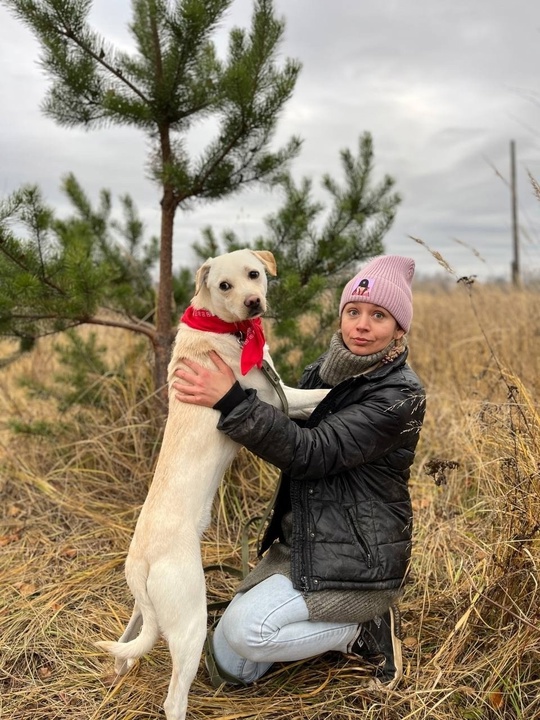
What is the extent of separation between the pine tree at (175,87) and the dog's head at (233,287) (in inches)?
45.0

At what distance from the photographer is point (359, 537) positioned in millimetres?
2268

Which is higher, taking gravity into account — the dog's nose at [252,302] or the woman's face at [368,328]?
the dog's nose at [252,302]

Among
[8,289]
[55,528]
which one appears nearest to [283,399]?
[8,289]

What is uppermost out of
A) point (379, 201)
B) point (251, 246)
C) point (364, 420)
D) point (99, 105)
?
point (99, 105)

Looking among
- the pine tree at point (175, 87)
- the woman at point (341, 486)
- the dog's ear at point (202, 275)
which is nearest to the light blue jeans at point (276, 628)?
the woman at point (341, 486)

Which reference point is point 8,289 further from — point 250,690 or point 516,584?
point 516,584

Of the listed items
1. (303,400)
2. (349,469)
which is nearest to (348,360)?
(303,400)

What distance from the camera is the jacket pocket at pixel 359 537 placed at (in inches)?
88.7

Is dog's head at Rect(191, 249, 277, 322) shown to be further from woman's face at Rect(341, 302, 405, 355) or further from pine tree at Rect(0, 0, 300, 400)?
pine tree at Rect(0, 0, 300, 400)

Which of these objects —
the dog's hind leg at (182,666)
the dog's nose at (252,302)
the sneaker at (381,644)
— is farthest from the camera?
the sneaker at (381,644)

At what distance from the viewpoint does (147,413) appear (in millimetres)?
4344

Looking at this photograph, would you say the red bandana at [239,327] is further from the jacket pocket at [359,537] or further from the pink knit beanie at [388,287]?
the jacket pocket at [359,537]

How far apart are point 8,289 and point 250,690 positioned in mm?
2486

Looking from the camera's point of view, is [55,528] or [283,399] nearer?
[283,399]
